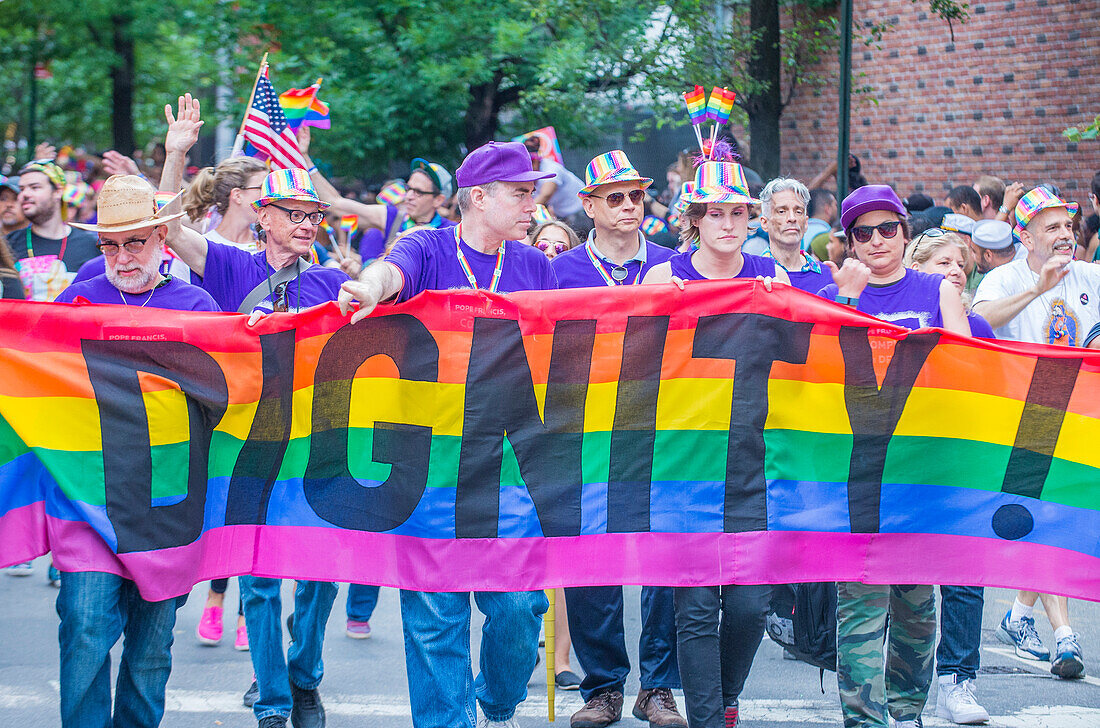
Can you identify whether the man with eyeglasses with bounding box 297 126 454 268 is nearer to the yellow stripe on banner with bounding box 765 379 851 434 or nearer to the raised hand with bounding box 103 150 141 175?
the raised hand with bounding box 103 150 141 175

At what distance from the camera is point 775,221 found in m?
5.93

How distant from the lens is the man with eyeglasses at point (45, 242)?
777 centimetres

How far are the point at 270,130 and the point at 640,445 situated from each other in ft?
12.4

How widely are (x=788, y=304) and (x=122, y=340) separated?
2419mm

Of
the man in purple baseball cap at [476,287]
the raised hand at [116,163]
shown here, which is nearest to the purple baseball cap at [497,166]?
the man in purple baseball cap at [476,287]

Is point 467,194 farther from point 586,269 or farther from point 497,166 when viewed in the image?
point 586,269

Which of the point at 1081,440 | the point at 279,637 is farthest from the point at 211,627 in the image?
the point at 1081,440

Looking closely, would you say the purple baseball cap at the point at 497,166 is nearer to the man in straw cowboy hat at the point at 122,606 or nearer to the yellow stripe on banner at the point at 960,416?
the man in straw cowboy hat at the point at 122,606

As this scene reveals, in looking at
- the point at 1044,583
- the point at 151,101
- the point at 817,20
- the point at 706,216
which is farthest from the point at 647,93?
the point at 151,101

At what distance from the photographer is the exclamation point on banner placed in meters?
4.47

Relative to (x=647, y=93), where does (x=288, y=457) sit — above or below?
below

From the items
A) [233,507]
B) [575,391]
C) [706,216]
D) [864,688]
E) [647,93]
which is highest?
[647,93]

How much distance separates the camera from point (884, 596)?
444 cm

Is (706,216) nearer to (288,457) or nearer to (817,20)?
(288,457)
